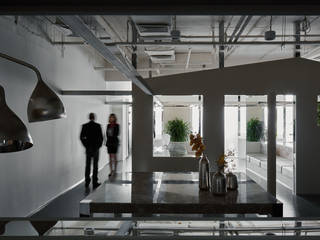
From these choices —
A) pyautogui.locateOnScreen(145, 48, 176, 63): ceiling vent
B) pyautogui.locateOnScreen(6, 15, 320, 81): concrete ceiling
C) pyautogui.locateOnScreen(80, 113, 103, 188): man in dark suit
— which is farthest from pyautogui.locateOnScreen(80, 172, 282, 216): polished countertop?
pyautogui.locateOnScreen(145, 48, 176, 63): ceiling vent

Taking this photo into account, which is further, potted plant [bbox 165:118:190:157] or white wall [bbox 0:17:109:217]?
potted plant [bbox 165:118:190:157]

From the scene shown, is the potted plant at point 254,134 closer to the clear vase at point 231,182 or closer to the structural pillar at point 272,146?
the structural pillar at point 272,146

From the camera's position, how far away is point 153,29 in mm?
5547

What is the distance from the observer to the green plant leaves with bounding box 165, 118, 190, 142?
279 inches

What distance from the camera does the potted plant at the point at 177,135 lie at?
7.09 m

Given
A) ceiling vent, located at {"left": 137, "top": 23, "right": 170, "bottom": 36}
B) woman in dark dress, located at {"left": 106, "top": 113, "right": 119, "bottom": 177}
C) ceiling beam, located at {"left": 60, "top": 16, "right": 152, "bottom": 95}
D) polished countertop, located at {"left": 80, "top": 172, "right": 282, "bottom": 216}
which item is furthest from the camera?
woman in dark dress, located at {"left": 106, "top": 113, "right": 119, "bottom": 177}

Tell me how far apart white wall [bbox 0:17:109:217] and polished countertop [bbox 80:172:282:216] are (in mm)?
2337

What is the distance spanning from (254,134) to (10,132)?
6573mm

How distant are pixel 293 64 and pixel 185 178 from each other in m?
4.58

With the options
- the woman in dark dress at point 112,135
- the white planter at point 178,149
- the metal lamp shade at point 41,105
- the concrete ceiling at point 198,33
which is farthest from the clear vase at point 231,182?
the woman in dark dress at point 112,135

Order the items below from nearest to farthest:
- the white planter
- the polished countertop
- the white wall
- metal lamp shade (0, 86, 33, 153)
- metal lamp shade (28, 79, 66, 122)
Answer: metal lamp shade (0, 86, 33, 153)
metal lamp shade (28, 79, 66, 122)
the polished countertop
the white wall
the white planter

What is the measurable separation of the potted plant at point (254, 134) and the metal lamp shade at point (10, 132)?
630cm

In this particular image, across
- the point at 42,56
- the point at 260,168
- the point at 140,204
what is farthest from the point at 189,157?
the point at 140,204

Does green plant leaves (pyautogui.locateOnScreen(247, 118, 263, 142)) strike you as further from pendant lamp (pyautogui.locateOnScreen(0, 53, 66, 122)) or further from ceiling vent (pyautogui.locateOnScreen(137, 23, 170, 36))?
pendant lamp (pyautogui.locateOnScreen(0, 53, 66, 122))
